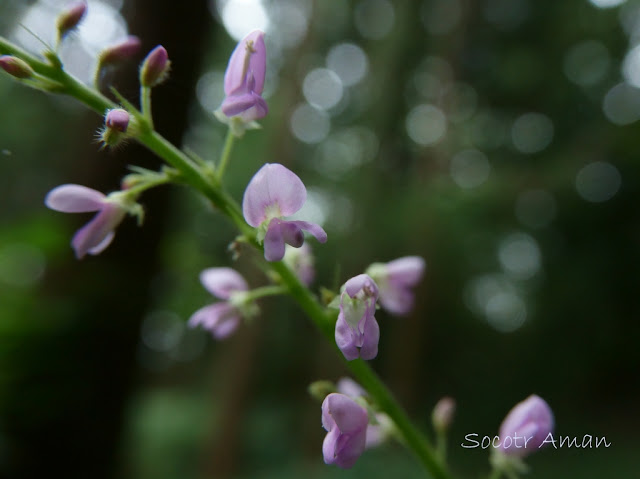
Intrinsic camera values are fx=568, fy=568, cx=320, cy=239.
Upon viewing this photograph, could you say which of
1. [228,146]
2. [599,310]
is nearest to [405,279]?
[228,146]

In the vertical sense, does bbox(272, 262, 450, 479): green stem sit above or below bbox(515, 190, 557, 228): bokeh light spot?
above

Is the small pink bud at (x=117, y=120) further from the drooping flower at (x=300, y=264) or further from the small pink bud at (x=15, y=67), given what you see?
the drooping flower at (x=300, y=264)

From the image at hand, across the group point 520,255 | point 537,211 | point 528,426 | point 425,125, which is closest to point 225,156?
point 528,426

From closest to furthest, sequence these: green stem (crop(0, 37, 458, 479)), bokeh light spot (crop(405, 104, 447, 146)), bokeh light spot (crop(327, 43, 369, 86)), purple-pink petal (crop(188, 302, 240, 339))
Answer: green stem (crop(0, 37, 458, 479)), purple-pink petal (crop(188, 302, 240, 339)), bokeh light spot (crop(405, 104, 447, 146)), bokeh light spot (crop(327, 43, 369, 86))

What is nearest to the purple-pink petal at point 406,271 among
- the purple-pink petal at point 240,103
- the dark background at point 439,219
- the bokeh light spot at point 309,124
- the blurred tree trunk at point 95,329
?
the purple-pink petal at point 240,103

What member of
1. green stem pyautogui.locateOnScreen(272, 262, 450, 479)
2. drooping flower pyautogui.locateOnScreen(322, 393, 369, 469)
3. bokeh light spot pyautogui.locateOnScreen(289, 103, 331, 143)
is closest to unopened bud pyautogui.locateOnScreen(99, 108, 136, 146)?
green stem pyautogui.locateOnScreen(272, 262, 450, 479)

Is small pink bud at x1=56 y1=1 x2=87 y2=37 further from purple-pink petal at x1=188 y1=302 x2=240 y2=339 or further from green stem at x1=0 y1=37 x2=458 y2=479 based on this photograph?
purple-pink petal at x1=188 y1=302 x2=240 y2=339
